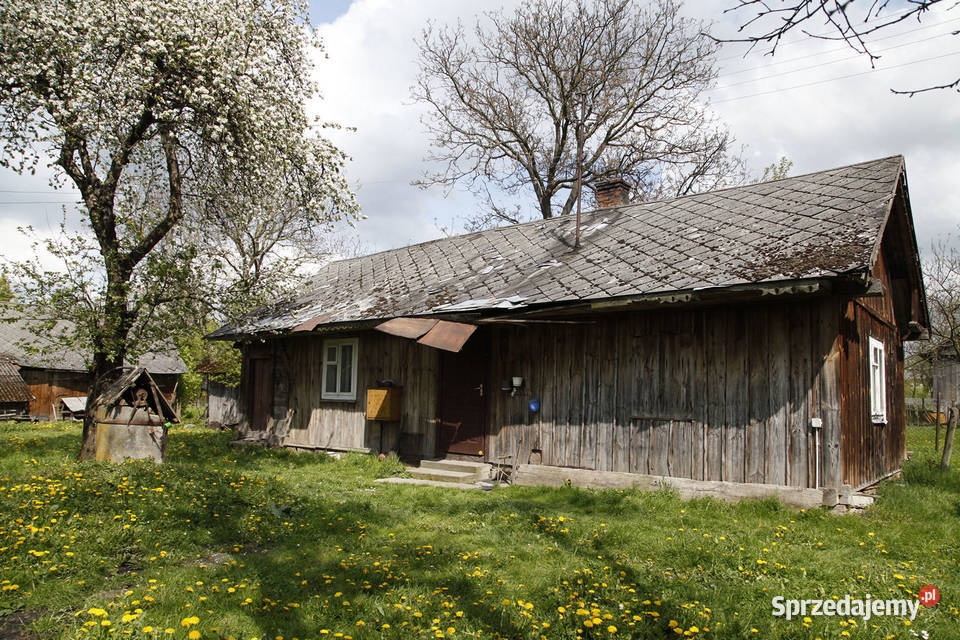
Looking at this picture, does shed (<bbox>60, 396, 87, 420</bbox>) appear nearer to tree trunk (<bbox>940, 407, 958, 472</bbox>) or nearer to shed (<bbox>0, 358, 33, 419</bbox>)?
shed (<bbox>0, 358, 33, 419</bbox>)

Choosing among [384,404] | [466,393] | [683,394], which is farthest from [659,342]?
[384,404]

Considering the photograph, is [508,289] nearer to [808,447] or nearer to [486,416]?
[486,416]

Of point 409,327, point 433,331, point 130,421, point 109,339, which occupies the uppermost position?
point 409,327

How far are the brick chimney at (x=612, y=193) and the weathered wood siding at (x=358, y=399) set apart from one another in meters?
5.75

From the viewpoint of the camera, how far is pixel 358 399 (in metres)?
13.5

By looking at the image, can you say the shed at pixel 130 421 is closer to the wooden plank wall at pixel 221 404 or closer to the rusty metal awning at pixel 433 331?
the rusty metal awning at pixel 433 331

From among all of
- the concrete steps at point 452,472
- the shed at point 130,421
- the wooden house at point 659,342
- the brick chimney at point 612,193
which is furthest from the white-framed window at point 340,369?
the brick chimney at point 612,193

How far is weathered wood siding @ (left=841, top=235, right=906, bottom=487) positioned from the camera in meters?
8.41

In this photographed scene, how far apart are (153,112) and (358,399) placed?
6.54m

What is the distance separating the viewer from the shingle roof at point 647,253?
820cm

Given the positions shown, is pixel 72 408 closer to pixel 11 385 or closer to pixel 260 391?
pixel 11 385

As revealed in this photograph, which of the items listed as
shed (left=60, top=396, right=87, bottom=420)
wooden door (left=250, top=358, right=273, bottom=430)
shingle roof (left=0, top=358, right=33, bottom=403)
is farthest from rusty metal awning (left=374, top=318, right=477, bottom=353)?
shingle roof (left=0, top=358, right=33, bottom=403)

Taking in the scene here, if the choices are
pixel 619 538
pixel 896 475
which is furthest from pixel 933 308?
pixel 619 538

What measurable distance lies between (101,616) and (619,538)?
439 cm
